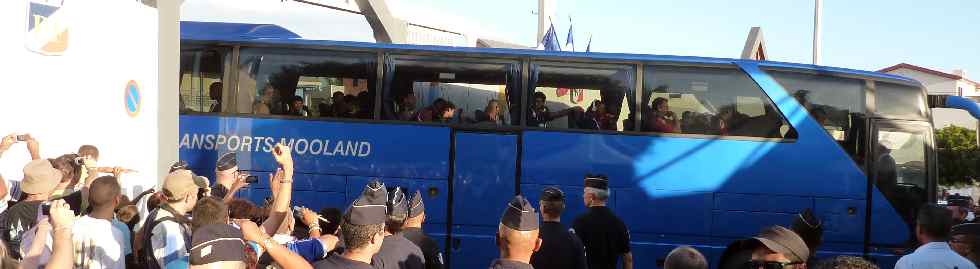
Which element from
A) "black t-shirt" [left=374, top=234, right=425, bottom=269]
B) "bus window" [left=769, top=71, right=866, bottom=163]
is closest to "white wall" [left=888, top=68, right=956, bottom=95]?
"bus window" [left=769, top=71, right=866, bottom=163]

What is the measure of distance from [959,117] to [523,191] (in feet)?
151

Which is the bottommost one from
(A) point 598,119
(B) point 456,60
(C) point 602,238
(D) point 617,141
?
(C) point 602,238

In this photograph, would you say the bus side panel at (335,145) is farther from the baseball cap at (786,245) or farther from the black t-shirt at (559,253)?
the baseball cap at (786,245)

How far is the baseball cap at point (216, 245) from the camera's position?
4273mm

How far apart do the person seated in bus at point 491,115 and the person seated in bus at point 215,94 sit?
110 inches

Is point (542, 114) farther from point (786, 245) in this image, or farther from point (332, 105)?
point (786, 245)

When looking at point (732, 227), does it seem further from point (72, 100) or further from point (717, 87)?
point (72, 100)

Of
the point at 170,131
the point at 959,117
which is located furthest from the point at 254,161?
the point at 959,117

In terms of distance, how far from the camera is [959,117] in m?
49.7

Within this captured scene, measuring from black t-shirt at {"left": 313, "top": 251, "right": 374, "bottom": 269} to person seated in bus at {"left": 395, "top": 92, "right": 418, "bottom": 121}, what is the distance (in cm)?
610

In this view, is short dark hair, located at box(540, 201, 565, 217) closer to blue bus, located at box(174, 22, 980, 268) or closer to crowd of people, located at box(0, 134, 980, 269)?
crowd of people, located at box(0, 134, 980, 269)

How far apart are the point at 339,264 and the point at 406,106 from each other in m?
6.24

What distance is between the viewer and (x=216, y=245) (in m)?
4.32

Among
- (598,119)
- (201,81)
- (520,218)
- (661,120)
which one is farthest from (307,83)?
(520,218)
